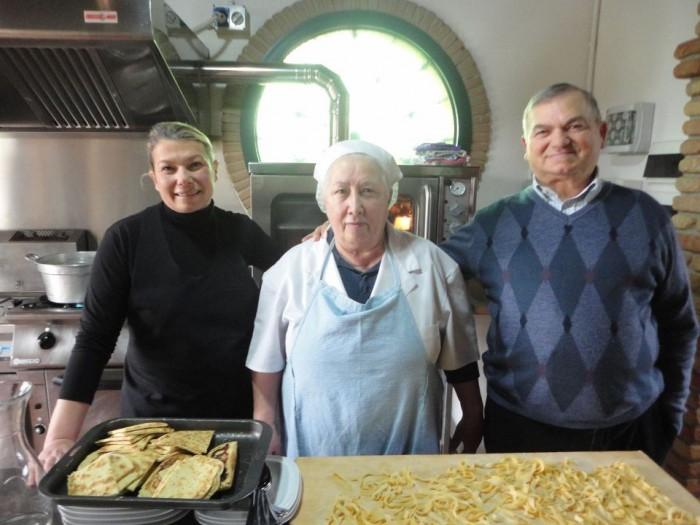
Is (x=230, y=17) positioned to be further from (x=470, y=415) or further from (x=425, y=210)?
(x=470, y=415)

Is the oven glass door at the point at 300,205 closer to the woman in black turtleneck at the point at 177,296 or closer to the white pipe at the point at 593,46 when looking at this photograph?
the woman in black turtleneck at the point at 177,296

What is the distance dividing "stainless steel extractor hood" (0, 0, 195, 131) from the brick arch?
327 millimetres

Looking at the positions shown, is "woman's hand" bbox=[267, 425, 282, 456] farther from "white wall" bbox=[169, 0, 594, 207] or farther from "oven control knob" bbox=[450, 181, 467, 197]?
"white wall" bbox=[169, 0, 594, 207]

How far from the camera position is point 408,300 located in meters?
1.19

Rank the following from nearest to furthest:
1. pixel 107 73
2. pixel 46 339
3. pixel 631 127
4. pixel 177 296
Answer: pixel 177 296 < pixel 46 339 < pixel 107 73 < pixel 631 127

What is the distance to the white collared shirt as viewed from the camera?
4.19 ft

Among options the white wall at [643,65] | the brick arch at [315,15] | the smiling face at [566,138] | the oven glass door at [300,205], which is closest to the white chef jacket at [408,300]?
the smiling face at [566,138]

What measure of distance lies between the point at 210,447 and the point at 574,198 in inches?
42.8

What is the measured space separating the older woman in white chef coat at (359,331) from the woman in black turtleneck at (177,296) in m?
0.18

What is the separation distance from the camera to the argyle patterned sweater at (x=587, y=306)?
4.04ft

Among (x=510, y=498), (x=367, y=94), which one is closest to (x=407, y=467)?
(x=510, y=498)

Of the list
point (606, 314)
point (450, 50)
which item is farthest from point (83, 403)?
point (450, 50)

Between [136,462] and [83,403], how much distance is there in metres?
0.48

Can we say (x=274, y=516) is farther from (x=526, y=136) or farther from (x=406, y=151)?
(x=406, y=151)
